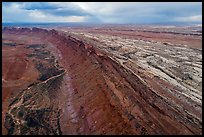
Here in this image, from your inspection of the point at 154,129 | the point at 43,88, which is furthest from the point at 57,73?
the point at 154,129

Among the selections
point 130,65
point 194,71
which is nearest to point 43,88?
point 130,65

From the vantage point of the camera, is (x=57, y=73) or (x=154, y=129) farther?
(x=57, y=73)

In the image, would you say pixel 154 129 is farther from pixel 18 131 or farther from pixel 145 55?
pixel 145 55

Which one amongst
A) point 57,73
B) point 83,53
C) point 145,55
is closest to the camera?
point 57,73

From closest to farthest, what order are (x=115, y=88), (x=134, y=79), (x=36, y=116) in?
(x=36, y=116)
(x=115, y=88)
(x=134, y=79)

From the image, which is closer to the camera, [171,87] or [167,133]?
[167,133]

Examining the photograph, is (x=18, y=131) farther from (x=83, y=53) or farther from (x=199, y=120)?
(x=83, y=53)
